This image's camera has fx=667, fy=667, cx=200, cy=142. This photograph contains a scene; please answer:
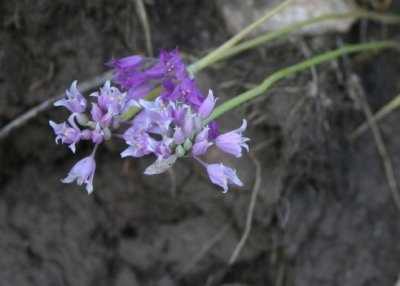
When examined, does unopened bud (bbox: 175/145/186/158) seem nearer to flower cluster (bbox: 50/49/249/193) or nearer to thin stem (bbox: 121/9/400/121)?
flower cluster (bbox: 50/49/249/193)

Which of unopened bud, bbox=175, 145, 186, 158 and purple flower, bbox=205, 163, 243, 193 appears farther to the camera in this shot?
purple flower, bbox=205, 163, 243, 193

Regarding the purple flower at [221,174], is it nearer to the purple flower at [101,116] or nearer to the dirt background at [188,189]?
the purple flower at [101,116]

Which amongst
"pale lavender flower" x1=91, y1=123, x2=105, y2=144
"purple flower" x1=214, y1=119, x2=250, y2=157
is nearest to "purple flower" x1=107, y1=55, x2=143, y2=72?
"pale lavender flower" x1=91, y1=123, x2=105, y2=144

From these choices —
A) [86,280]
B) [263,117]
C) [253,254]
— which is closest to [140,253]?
[86,280]

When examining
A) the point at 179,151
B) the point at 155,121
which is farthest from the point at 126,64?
the point at 179,151

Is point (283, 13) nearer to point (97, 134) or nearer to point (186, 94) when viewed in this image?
point (186, 94)

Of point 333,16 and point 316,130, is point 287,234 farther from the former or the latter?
point 333,16
